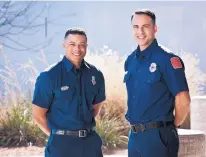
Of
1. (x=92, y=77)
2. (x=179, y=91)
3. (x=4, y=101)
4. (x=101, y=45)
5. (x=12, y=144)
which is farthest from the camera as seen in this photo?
(x=101, y=45)

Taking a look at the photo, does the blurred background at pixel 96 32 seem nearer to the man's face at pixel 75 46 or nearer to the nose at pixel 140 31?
the man's face at pixel 75 46

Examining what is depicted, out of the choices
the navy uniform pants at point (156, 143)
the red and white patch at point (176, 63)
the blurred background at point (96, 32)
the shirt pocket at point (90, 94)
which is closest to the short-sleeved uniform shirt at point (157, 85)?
the red and white patch at point (176, 63)

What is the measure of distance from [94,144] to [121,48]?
21.4ft

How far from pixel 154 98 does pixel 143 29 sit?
57 cm

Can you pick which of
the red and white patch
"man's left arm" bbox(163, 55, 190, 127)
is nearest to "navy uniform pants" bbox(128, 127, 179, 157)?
"man's left arm" bbox(163, 55, 190, 127)

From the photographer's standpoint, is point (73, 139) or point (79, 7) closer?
point (73, 139)

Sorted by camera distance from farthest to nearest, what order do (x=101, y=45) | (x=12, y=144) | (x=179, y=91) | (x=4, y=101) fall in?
(x=101, y=45) → (x=4, y=101) → (x=12, y=144) → (x=179, y=91)

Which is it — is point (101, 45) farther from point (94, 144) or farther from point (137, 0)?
point (94, 144)

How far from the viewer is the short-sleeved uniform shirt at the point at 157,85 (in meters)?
3.93

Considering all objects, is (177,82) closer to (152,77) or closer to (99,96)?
(152,77)

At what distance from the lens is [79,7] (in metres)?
10.4

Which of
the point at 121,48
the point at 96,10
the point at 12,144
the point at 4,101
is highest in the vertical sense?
the point at 96,10

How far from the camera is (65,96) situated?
4.05 meters

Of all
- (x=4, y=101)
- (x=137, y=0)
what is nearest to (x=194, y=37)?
(x=137, y=0)
